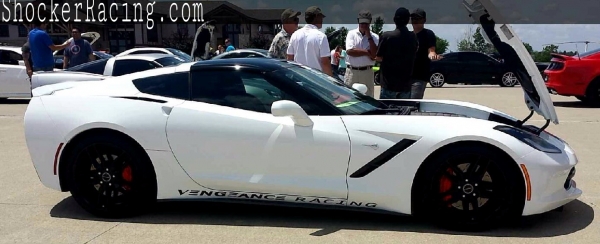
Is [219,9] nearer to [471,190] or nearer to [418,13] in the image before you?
[418,13]

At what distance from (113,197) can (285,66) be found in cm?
164

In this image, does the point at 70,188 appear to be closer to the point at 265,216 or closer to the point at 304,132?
the point at 265,216

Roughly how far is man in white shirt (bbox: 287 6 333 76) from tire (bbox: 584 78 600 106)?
6.96 metres

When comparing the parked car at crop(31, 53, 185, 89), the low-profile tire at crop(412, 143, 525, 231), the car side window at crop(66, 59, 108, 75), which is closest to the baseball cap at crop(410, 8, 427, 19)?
the low-profile tire at crop(412, 143, 525, 231)

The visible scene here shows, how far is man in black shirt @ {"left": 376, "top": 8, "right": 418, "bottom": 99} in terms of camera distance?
21.2ft

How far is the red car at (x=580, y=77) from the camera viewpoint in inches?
448

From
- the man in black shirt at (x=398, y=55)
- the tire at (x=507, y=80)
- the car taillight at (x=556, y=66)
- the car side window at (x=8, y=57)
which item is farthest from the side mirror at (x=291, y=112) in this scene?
the tire at (x=507, y=80)

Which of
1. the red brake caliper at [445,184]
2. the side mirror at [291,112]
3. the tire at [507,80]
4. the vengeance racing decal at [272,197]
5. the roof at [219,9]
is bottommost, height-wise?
the tire at [507,80]

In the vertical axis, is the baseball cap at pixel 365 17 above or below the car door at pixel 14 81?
above

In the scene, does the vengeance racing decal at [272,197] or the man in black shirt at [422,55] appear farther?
the man in black shirt at [422,55]

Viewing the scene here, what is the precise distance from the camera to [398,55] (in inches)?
256

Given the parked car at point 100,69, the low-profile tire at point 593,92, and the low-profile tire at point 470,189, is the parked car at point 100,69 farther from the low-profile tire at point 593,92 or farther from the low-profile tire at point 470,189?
the low-profile tire at point 593,92

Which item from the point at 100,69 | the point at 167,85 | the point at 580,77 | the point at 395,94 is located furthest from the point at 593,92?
the point at 167,85

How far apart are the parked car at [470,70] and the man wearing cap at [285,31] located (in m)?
13.0
